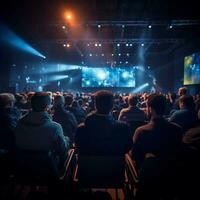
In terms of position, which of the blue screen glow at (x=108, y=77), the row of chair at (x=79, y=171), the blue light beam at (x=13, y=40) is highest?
the blue light beam at (x=13, y=40)

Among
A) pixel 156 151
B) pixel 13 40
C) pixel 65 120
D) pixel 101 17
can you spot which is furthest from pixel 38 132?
pixel 13 40

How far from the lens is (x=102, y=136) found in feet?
9.75

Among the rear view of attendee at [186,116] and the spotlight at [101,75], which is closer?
the rear view of attendee at [186,116]

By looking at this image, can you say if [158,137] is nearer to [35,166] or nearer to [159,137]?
[159,137]

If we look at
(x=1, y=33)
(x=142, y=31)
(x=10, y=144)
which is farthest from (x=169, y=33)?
(x=10, y=144)

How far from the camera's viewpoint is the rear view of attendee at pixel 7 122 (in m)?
3.63

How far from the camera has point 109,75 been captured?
82.8 feet

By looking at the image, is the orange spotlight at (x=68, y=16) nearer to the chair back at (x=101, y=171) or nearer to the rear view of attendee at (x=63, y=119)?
the rear view of attendee at (x=63, y=119)

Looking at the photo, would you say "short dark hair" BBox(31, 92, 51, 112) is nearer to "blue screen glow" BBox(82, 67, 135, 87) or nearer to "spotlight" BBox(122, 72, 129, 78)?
"blue screen glow" BBox(82, 67, 135, 87)

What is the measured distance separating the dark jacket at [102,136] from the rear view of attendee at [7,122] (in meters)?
1.01

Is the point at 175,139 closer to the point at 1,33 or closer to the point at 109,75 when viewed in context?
the point at 1,33

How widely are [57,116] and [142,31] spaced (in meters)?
13.9

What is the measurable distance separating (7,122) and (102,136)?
5.01 feet

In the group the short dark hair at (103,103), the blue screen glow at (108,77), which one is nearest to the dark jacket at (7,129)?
the short dark hair at (103,103)
